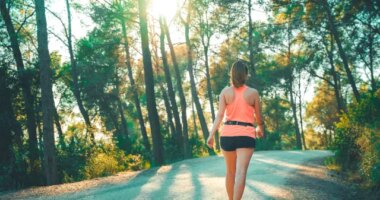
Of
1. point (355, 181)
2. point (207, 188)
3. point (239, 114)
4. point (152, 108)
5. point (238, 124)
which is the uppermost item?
point (152, 108)

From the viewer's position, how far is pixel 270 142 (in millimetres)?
32500

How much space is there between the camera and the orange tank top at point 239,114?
5.08 m

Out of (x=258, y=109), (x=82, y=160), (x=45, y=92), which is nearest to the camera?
(x=258, y=109)

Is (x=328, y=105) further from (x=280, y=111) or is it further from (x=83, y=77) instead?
(x=83, y=77)

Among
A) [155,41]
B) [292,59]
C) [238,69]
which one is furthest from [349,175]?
[292,59]

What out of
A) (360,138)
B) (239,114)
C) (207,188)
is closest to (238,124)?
(239,114)

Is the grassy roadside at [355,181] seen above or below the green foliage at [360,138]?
below

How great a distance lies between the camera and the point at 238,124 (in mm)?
5090

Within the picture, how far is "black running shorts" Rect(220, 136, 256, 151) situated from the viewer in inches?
198

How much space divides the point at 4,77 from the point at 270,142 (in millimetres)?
20629

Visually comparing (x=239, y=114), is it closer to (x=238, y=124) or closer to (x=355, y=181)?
(x=238, y=124)

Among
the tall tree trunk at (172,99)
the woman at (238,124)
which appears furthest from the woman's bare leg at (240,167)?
the tall tree trunk at (172,99)

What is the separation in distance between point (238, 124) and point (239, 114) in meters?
0.13

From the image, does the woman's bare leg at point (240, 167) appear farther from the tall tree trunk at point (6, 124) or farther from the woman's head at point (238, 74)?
the tall tree trunk at point (6, 124)
